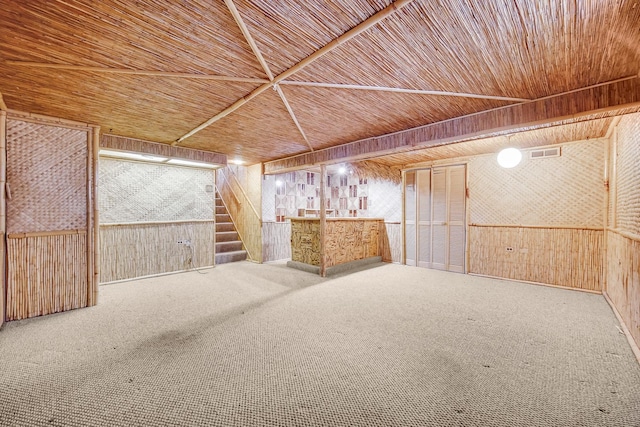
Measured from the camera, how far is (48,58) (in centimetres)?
212

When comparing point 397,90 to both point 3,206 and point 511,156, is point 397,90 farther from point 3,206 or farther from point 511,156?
point 3,206

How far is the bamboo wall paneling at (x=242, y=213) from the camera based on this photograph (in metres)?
6.45

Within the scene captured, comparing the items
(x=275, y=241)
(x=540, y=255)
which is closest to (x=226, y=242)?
(x=275, y=241)

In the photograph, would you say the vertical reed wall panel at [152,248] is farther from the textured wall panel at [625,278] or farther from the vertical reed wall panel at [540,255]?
the textured wall panel at [625,278]

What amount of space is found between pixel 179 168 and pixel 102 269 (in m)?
2.30

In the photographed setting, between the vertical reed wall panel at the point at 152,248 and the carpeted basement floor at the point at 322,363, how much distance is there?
4.15 feet

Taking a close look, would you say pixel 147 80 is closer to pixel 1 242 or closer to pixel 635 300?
pixel 1 242

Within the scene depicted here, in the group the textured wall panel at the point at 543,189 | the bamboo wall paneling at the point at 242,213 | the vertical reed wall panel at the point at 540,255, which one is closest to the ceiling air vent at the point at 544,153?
the textured wall panel at the point at 543,189

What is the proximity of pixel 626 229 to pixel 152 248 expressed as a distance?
7.03 meters

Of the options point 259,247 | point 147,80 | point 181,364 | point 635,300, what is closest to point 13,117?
point 147,80

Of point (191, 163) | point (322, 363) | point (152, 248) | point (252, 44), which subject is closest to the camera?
point (252, 44)

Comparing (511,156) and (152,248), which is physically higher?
(511,156)

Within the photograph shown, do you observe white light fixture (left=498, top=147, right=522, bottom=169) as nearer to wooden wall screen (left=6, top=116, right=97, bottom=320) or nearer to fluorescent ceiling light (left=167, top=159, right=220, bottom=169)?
fluorescent ceiling light (left=167, top=159, right=220, bottom=169)

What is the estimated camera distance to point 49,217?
10.8ft
